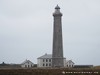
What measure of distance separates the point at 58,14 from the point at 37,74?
29208mm

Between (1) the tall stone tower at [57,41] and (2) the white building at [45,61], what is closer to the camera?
(1) the tall stone tower at [57,41]

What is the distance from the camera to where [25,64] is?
82.4 m

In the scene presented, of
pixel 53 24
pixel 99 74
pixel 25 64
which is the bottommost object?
pixel 99 74

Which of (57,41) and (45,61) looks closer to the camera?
(57,41)

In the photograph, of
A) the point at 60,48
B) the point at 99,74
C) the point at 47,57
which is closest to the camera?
the point at 99,74

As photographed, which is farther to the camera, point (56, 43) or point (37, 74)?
point (56, 43)

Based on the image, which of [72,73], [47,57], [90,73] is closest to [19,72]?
[72,73]

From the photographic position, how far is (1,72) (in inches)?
1457

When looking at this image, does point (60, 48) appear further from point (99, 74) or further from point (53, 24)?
point (99, 74)

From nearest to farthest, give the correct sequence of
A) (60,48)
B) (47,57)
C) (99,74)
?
(99,74)
(60,48)
(47,57)

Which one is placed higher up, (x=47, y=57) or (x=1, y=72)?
(x=47, y=57)

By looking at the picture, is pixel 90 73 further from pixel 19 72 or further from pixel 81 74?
pixel 19 72

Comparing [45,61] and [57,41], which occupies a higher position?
[57,41]

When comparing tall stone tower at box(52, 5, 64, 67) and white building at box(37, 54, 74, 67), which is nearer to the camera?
tall stone tower at box(52, 5, 64, 67)
